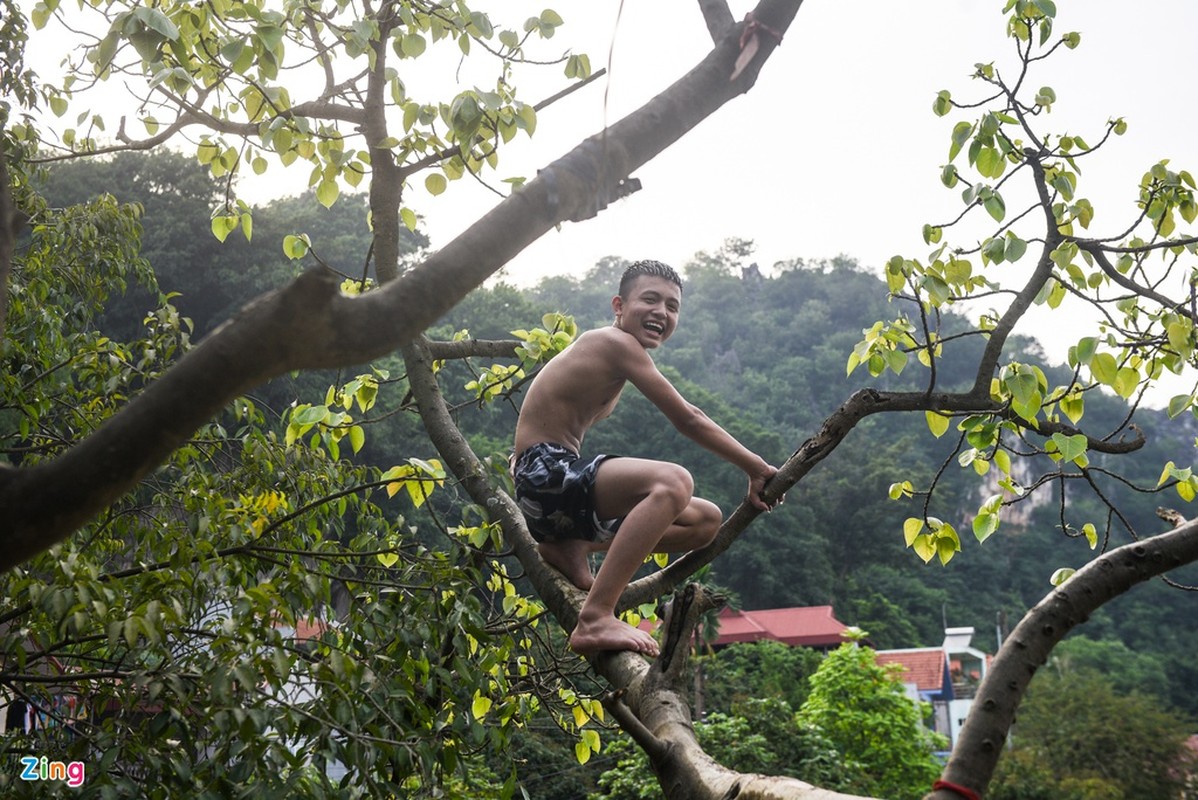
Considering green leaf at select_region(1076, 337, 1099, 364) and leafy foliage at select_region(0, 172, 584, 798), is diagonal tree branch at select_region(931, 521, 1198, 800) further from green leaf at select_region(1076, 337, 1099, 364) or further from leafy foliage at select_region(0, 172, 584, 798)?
leafy foliage at select_region(0, 172, 584, 798)

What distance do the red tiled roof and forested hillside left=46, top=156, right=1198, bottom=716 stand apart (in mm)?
3433

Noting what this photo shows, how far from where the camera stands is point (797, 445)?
4097cm

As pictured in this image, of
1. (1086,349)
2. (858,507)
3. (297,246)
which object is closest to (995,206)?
(1086,349)

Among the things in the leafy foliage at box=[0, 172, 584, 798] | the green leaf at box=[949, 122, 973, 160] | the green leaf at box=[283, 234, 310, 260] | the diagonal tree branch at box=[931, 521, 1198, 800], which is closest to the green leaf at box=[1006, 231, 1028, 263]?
the green leaf at box=[949, 122, 973, 160]

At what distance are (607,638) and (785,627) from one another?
28235mm

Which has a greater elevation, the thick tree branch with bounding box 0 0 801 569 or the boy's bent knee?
the boy's bent knee

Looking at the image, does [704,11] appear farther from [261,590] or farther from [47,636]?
[47,636]

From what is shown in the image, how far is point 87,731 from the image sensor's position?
289 centimetres

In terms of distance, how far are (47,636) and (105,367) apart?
3.92 feet

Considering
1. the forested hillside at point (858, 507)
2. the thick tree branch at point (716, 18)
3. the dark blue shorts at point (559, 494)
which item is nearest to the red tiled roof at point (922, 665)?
the forested hillside at point (858, 507)

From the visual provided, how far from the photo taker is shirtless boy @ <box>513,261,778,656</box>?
288cm

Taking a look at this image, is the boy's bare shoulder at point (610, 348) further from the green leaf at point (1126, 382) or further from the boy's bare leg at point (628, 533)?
the green leaf at point (1126, 382)

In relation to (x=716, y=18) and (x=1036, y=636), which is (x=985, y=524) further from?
(x=716, y=18)

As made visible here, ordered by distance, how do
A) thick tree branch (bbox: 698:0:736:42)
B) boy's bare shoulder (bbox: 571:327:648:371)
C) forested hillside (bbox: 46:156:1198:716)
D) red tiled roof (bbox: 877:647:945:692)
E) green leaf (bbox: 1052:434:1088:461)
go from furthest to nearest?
red tiled roof (bbox: 877:647:945:692)
forested hillside (bbox: 46:156:1198:716)
boy's bare shoulder (bbox: 571:327:648:371)
green leaf (bbox: 1052:434:1088:461)
thick tree branch (bbox: 698:0:736:42)
